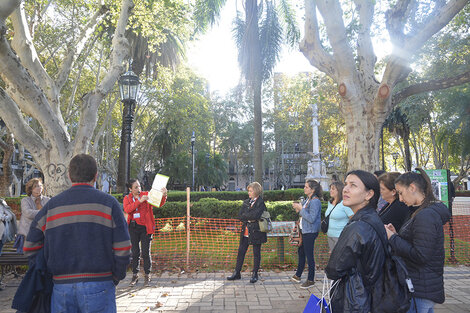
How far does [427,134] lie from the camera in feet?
99.0

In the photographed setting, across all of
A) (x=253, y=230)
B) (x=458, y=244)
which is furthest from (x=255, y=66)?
(x=253, y=230)

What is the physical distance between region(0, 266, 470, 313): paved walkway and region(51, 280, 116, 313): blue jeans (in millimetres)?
2253

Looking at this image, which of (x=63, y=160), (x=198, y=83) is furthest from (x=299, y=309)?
(x=198, y=83)

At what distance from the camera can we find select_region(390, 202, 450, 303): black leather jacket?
2.45m

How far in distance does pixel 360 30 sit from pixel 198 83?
1795 cm

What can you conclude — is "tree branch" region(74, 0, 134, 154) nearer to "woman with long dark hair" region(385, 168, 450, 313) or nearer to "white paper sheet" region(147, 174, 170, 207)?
"white paper sheet" region(147, 174, 170, 207)

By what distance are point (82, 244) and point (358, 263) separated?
2.00 m

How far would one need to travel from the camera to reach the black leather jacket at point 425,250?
2.45 meters

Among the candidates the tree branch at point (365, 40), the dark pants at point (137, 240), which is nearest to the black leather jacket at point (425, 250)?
the dark pants at point (137, 240)

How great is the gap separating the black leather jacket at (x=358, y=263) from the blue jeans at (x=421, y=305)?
0.61 m

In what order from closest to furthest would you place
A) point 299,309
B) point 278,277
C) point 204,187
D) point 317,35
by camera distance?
point 299,309
point 278,277
point 317,35
point 204,187

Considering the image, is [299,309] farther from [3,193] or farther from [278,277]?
[3,193]

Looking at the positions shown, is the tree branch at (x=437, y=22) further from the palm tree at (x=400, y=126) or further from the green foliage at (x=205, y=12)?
the palm tree at (x=400, y=126)

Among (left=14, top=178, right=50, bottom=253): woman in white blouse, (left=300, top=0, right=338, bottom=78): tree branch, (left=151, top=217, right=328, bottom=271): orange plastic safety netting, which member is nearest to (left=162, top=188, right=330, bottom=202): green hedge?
(left=151, top=217, right=328, bottom=271): orange plastic safety netting
